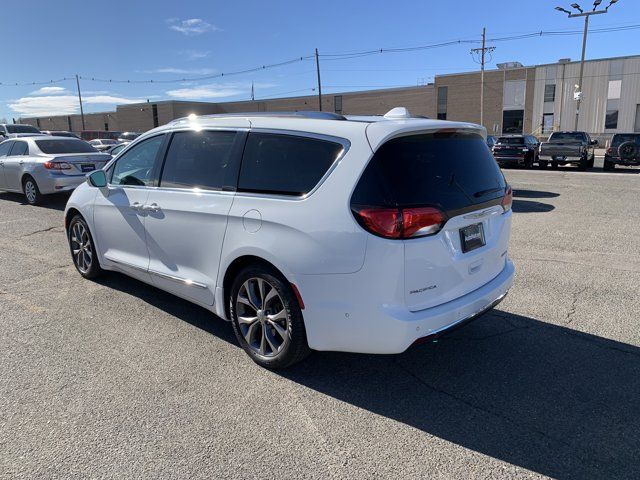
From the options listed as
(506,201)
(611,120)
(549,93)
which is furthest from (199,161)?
(549,93)

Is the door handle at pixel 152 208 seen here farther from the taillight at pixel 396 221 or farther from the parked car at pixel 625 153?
the parked car at pixel 625 153

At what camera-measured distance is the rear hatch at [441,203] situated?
9.71 feet

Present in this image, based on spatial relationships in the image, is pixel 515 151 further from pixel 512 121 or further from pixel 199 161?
pixel 512 121

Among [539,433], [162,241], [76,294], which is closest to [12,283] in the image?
[76,294]

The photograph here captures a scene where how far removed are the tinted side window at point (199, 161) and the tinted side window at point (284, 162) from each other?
8.3 inches

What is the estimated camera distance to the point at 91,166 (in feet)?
37.5

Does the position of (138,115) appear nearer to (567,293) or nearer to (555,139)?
(555,139)

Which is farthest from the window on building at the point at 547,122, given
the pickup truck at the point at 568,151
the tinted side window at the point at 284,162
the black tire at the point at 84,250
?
the tinted side window at the point at 284,162

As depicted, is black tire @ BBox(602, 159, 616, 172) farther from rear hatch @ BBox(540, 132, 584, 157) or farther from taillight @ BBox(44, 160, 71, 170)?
taillight @ BBox(44, 160, 71, 170)

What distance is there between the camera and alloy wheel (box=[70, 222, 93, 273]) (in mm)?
5626

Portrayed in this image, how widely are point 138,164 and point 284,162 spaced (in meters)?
1.99

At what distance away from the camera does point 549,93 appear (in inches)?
2159

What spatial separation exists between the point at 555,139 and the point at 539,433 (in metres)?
21.4

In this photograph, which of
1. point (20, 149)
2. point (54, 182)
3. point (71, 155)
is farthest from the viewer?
point (20, 149)
